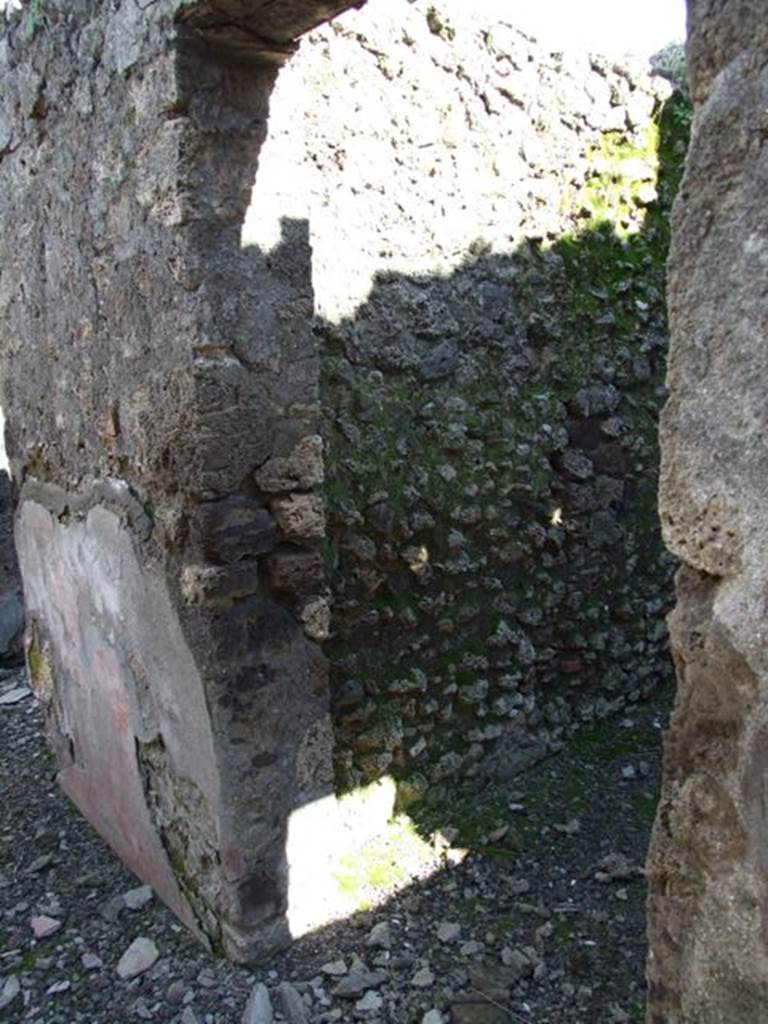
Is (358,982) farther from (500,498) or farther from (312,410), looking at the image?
(500,498)

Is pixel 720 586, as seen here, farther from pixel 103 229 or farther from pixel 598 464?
pixel 598 464

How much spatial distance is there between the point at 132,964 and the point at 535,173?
2.84 meters

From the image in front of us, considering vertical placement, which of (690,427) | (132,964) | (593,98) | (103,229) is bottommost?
(132,964)

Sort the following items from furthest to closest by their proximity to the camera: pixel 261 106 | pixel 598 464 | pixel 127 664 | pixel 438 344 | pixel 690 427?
pixel 598 464 < pixel 438 344 < pixel 127 664 < pixel 261 106 < pixel 690 427

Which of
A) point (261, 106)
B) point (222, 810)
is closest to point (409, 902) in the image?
point (222, 810)

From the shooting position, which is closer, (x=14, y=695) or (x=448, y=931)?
(x=448, y=931)

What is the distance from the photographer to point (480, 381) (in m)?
3.21

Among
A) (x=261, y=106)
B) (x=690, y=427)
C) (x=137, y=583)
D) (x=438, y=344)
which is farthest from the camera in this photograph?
(x=438, y=344)

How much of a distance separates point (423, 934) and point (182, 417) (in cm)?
156

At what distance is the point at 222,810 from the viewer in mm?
2309

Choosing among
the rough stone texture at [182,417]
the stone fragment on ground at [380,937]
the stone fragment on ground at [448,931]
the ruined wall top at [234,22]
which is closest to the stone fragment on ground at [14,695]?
the rough stone texture at [182,417]

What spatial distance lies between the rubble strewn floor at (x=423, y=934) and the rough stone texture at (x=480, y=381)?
0.30 metres

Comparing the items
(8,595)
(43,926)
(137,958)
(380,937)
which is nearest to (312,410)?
(380,937)

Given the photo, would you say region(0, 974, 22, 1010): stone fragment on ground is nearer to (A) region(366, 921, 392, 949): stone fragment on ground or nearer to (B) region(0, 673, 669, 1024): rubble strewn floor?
(B) region(0, 673, 669, 1024): rubble strewn floor
